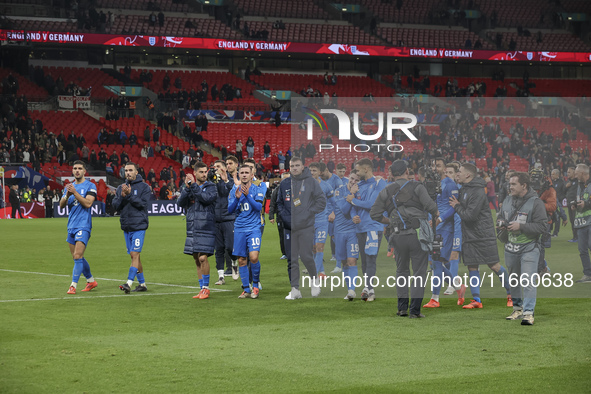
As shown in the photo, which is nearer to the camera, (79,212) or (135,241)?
(79,212)

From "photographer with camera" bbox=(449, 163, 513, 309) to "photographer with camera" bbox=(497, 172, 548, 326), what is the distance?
0.76 meters

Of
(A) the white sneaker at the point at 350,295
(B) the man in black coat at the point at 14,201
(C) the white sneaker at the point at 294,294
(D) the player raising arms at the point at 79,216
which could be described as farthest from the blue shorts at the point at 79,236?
(B) the man in black coat at the point at 14,201

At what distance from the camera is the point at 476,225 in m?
11.8

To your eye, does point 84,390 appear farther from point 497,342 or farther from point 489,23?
point 489,23

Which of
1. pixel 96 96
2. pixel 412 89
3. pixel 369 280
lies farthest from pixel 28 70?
pixel 369 280

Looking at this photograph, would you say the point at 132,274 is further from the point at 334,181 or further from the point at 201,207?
the point at 334,181

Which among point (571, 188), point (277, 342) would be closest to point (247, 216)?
point (277, 342)

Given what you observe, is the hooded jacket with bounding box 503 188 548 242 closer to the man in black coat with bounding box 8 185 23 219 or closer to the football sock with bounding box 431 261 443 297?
the football sock with bounding box 431 261 443 297

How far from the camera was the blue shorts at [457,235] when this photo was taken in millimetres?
12641

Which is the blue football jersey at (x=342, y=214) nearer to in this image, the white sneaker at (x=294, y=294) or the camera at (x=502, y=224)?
the white sneaker at (x=294, y=294)

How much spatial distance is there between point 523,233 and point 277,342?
3.59 metres

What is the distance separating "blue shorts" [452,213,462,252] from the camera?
12641 mm

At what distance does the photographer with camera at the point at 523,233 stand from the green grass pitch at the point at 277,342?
1.30 feet

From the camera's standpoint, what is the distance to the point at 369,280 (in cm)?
1284
